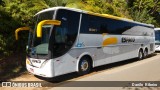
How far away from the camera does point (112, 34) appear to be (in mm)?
13102

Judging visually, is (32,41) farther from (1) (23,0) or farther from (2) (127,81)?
(1) (23,0)

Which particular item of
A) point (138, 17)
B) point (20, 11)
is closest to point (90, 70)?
point (20, 11)

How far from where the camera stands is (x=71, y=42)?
1000 centimetres

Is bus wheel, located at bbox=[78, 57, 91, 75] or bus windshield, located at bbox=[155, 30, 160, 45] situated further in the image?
bus windshield, located at bbox=[155, 30, 160, 45]

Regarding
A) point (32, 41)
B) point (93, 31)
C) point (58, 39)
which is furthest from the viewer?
point (93, 31)

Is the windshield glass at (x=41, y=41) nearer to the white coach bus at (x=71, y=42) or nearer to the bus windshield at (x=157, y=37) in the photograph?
the white coach bus at (x=71, y=42)

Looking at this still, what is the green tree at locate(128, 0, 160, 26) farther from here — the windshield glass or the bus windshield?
the windshield glass

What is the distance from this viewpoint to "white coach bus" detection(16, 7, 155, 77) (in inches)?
361

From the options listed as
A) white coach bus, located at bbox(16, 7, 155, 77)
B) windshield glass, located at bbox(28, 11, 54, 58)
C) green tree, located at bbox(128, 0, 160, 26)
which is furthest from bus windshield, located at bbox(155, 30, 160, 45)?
windshield glass, located at bbox(28, 11, 54, 58)

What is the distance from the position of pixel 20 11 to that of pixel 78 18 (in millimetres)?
4813

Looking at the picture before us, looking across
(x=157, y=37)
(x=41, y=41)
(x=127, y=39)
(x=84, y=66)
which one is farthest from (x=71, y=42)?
(x=157, y=37)

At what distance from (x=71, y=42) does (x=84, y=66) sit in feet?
5.04

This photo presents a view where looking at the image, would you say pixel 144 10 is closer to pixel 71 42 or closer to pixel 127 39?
pixel 127 39

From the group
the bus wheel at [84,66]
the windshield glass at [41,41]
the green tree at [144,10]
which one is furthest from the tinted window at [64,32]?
the green tree at [144,10]
